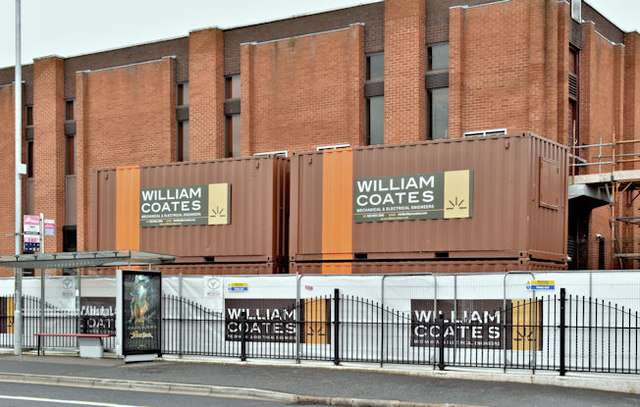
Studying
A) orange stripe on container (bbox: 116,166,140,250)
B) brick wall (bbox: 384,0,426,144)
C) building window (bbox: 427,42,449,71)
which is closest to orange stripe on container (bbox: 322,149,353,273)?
orange stripe on container (bbox: 116,166,140,250)

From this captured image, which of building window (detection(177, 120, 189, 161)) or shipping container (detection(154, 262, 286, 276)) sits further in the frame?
building window (detection(177, 120, 189, 161))

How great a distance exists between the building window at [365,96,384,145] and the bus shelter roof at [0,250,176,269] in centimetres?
1008

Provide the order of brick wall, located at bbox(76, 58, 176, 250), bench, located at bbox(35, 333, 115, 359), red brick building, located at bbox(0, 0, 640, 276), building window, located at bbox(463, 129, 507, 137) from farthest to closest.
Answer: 1. brick wall, located at bbox(76, 58, 176, 250)
2. building window, located at bbox(463, 129, 507, 137)
3. red brick building, located at bbox(0, 0, 640, 276)
4. bench, located at bbox(35, 333, 115, 359)

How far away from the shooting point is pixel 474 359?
16266 mm

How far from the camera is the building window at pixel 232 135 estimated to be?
3061 cm

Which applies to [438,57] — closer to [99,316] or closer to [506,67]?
[506,67]

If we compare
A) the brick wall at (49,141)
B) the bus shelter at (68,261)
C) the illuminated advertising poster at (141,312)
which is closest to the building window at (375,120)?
the bus shelter at (68,261)

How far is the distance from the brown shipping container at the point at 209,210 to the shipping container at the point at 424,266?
130cm

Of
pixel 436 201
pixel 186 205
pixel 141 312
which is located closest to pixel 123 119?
pixel 186 205

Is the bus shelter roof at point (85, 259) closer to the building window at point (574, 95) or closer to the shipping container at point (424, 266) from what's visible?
the shipping container at point (424, 266)

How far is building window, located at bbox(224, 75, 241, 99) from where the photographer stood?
30.6 metres

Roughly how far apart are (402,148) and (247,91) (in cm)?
1188

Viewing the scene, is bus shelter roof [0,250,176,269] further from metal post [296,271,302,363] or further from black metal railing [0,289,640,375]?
metal post [296,271,302,363]

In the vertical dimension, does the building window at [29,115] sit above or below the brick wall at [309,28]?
below
